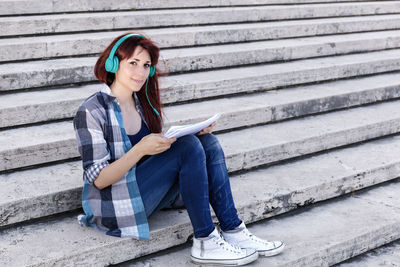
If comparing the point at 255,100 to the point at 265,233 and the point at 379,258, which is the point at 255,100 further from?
the point at 379,258

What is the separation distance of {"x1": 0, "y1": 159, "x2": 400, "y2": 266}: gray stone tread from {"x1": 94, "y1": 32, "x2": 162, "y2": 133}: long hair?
1.76 ft

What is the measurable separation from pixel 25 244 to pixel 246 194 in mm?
1322

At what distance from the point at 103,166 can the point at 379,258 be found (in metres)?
1.81

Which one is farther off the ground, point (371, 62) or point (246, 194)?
point (371, 62)

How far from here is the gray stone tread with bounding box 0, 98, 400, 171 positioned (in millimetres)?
3244

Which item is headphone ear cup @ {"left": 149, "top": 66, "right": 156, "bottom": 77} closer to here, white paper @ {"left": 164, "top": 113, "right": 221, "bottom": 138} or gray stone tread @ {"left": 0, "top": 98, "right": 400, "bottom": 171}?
white paper @ {"left": 164, "top": 113, "right": 221, "bottom": 138}

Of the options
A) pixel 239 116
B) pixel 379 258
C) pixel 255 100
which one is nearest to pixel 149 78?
pixel 239 116

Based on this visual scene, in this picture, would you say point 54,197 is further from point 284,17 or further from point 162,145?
point 284,17

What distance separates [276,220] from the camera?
340 cm

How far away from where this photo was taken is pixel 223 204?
9.21 ft

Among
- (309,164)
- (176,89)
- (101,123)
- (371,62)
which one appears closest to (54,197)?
(101,123)

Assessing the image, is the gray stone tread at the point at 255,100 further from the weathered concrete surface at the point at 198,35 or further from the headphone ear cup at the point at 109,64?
the headphone ear cup at the point at 109,64

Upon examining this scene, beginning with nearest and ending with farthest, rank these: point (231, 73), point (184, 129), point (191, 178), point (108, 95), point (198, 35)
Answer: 1. point (184, 129)
2. point (191, 178)
3. point (108, 95)
4. point (231, 73)
5. point (198, 35)

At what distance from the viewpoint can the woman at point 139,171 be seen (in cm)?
261
